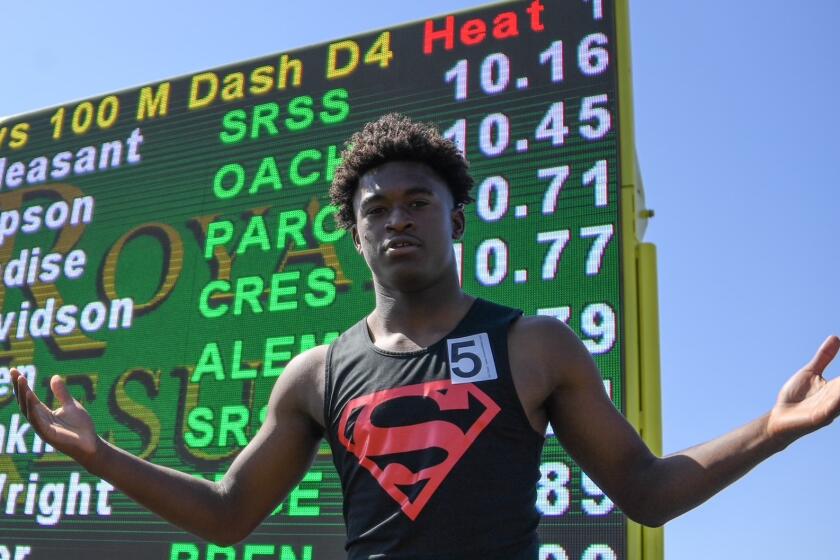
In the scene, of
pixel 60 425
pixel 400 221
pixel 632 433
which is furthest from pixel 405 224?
pixel 60 425

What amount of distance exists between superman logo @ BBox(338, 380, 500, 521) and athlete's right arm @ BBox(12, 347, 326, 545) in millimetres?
166

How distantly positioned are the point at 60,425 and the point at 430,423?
612 mm

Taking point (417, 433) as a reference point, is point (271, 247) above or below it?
above

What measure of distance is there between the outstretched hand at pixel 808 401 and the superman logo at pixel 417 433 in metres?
0.40

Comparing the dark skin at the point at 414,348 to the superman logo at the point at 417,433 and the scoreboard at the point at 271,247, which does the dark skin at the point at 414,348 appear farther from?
the scoreboard at the point at 271,247

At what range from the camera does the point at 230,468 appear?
1.53 meters

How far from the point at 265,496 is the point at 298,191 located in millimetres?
2476

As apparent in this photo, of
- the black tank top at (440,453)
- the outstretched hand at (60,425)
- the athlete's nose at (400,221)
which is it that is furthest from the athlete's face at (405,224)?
the outstretched hand at (60,425)

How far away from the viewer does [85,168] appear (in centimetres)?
458

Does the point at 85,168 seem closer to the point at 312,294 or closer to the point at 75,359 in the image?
the point at 75,359

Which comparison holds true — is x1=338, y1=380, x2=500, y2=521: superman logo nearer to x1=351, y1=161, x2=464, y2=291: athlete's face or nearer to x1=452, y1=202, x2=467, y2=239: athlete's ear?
x1=351, y1=161, x2=464, y2=291: athlete's face

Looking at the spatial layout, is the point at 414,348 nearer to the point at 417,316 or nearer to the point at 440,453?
the point at 417,316

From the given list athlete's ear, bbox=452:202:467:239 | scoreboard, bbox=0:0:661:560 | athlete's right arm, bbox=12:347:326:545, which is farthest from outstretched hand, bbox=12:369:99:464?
scoreboard, bbox=0:0:661:560

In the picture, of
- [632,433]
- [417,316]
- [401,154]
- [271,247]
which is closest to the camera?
[632,433]
